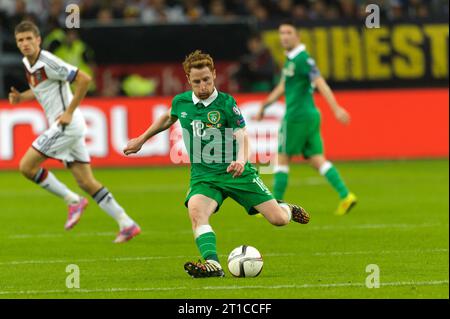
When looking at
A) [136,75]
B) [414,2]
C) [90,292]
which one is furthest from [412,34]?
[90,292]

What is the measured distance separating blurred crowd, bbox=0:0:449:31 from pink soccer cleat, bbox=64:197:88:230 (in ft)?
35.5

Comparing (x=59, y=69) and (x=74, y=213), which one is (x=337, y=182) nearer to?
(x=74, y=213)

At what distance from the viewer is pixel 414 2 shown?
2528 cm

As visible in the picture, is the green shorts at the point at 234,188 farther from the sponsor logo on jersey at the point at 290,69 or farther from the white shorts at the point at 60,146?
the sponsor logo on jersey at the point at 290,69

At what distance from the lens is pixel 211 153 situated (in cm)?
998

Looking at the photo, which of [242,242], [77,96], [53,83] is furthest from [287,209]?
[53,83]

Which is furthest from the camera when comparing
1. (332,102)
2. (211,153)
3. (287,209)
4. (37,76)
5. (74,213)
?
(332,102)

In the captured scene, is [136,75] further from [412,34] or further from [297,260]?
[297,260]

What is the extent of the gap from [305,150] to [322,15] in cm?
1021

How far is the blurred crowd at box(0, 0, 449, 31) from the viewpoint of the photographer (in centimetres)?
2430

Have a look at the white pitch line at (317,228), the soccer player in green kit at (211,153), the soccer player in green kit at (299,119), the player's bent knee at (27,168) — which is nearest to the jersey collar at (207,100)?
the soccer player in green kit at (211,153)

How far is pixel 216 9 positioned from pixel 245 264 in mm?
15875

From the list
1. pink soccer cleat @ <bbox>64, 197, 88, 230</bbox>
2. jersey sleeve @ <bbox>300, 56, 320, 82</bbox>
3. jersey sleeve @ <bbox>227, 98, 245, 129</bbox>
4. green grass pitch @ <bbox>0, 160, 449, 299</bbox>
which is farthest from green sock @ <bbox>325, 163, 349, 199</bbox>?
jersey sleeve @ <bbox>227, 98, 245, 129</bbox>

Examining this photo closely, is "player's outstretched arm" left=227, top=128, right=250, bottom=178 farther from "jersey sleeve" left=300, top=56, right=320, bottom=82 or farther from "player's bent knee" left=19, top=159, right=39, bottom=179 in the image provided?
"jersey sleeve" left=300, top=56, right=320, bottom=82
